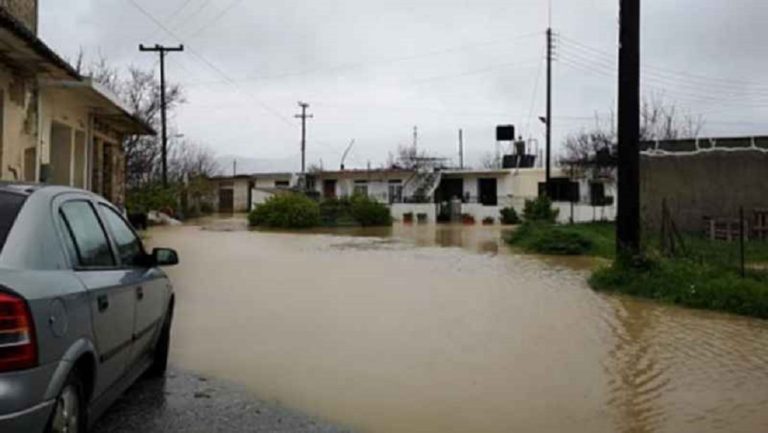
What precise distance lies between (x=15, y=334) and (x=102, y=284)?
111 cm

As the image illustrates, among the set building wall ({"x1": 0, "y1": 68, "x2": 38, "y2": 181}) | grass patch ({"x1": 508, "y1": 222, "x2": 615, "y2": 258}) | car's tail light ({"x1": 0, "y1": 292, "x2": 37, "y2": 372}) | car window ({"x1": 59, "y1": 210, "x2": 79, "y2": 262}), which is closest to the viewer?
car's tail light ({"x1": 0, "y1": 292, "x2": 37, "y2": 372})

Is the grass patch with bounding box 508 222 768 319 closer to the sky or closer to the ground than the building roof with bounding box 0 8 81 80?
closer to the ground

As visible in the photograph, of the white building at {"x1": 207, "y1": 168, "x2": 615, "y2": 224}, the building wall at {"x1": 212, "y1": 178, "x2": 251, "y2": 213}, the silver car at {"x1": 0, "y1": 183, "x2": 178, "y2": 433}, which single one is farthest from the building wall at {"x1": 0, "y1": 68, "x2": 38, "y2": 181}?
the building wall at {"x1": 212, "y1": 178, "x2": 251, "y2": 213}

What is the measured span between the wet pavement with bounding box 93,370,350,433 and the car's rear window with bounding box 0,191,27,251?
174cm

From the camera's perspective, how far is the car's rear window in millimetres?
3904

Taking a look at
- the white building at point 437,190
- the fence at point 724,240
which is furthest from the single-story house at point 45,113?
the white building at point 437,190

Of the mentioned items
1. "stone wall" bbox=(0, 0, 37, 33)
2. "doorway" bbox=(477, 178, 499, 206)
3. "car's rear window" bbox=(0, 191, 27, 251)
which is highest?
"stone wall" bbox=(0, 0, 37, 33)

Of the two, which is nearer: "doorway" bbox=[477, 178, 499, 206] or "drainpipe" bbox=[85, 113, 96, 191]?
"drainpipe" bbox=[85, 113, 96, 191]

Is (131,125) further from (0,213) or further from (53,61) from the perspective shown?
(0,213)

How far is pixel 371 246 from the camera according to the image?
26672 millimetres

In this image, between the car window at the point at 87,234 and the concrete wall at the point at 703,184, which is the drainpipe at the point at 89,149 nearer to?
the car window at the point at 87,234

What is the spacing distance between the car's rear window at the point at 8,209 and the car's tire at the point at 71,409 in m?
0.73

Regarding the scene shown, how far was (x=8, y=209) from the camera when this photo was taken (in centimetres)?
409

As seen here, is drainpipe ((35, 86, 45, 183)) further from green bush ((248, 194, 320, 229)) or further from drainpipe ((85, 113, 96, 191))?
green bush ((248, 194, 320, 229))
